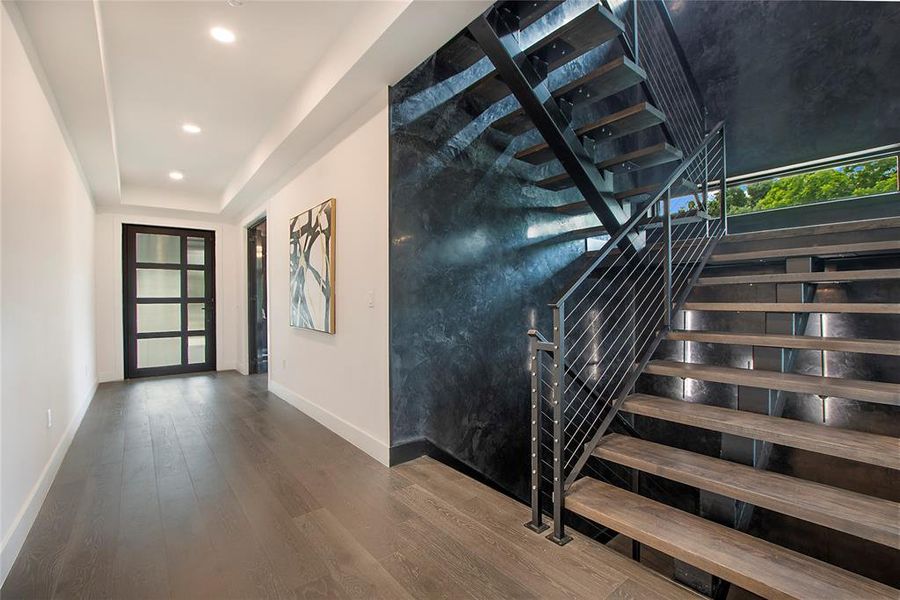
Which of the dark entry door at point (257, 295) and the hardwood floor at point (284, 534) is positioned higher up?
the dark entry door at point (257, 295)

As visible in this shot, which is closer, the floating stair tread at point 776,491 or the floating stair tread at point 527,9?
the floating stair tread at point 776,491

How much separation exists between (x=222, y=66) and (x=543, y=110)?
2.31 metres

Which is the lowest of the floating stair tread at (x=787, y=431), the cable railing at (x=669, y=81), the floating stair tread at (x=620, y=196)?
the floating stair tread at (x=787, y=431)

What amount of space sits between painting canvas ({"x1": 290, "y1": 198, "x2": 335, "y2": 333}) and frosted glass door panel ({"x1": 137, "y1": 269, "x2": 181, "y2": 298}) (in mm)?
3240

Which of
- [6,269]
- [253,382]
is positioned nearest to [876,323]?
[6,269]

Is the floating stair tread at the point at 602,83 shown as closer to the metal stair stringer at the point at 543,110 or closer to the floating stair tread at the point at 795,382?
the metal stair stringer at the point at 543,110

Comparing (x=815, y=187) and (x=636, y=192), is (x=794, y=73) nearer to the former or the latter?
(x=815, y=187)

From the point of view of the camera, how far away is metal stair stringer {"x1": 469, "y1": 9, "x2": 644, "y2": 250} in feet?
7.93

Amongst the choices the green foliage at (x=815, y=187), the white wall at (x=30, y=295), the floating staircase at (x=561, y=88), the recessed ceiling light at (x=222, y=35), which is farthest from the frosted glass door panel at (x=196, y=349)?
the green foliage at (x=815, y=187)

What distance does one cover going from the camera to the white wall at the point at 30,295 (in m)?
1.83

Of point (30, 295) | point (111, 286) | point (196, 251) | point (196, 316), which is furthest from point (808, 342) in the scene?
point (111, 286)

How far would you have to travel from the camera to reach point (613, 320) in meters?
4.54

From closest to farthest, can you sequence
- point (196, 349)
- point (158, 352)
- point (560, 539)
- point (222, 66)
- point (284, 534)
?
1. point (560, 539)
2. point (284, 534)
3. point (222, 66)
4. point (158, 352)
5. point (196, 349)

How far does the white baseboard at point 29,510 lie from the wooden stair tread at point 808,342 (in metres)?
3.44
